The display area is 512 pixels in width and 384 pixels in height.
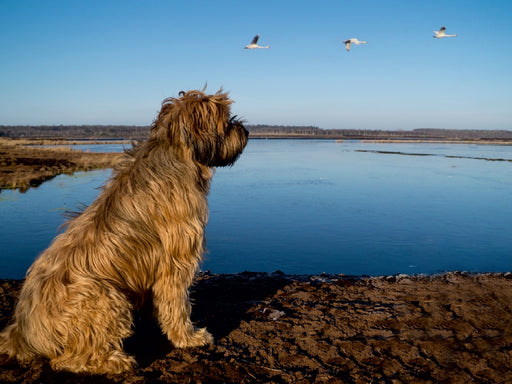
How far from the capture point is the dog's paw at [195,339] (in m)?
4.04

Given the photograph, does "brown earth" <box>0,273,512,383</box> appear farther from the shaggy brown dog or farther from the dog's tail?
the shaggy brown dog

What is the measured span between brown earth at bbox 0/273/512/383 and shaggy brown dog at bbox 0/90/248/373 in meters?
0.28

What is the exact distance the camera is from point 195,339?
4.11m

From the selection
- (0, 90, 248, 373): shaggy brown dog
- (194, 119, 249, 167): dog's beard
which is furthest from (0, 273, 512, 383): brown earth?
(194, 119, 249, 167): dog's beard

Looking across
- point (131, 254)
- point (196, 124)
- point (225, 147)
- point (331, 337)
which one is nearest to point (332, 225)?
point (331, 337)

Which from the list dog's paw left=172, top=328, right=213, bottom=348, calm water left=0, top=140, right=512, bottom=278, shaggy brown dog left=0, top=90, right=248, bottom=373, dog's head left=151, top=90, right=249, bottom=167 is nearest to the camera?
shaggy brown dog left=0, top=90, right=248, bottom=373

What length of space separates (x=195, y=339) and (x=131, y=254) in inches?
48.6

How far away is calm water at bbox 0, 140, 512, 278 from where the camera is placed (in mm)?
9664

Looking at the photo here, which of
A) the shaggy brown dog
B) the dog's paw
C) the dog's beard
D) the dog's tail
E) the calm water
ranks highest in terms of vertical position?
the dog's beard

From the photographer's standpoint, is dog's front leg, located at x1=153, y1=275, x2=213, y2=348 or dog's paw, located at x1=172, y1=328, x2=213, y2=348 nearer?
dog's front leg, located at x1=153, y1=275, x2=213, y2=348

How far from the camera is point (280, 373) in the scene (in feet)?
12.3

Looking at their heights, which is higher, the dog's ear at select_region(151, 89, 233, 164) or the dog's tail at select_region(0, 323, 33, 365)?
the dog's ear at select_region(151, 89, 233, 164)

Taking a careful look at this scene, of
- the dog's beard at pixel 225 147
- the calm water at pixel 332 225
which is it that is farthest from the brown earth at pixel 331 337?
the calm water at pixel 332 225

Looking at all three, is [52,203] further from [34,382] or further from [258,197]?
[34,382]
